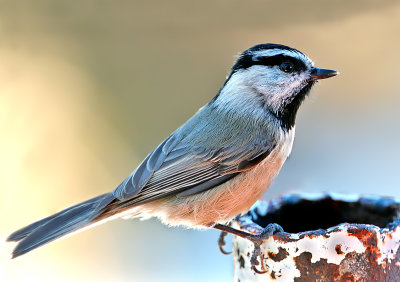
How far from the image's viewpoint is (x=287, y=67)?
1.69 m

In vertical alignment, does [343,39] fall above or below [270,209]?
above

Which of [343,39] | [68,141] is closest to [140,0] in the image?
[68,141]

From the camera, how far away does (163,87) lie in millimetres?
2705

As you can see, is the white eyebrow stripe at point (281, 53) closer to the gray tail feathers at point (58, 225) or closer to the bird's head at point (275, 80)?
the bird's head at point (275, 80)

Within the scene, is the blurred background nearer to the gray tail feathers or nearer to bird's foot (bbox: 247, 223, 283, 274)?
the gray tail feathers

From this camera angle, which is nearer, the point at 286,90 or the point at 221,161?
the point at 221,161

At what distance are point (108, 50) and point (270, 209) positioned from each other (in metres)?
1.48

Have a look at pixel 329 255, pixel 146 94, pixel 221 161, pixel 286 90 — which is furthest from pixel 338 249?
pixel 146 94

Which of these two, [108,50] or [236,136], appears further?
[108,50]

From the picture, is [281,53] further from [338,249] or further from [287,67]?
[338,249]

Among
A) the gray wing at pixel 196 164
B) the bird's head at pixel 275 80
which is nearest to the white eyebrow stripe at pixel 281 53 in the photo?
the bird's head at pixel 275 80

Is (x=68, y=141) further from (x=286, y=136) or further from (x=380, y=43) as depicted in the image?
(x=380, y=43)

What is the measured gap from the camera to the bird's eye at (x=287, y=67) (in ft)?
5.53

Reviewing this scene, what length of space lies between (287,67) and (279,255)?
2.31 feet
